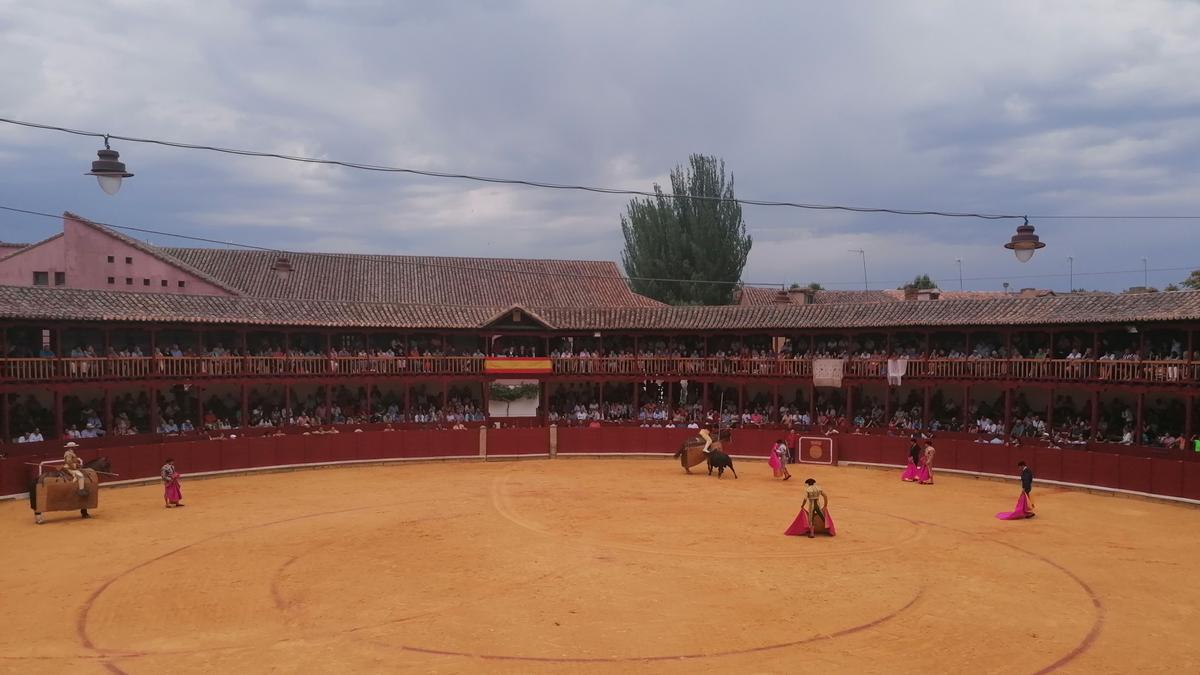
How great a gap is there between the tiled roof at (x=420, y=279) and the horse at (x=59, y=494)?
25.6 m

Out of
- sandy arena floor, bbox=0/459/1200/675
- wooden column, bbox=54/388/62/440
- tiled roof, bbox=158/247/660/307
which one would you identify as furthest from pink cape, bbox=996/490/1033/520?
tiled roof, bbox=158/247/660/307

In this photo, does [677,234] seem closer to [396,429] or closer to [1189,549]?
[396,429]

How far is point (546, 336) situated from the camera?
1574 inches

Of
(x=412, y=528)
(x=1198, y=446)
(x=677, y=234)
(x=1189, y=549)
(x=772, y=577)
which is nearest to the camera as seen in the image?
(x=772, y=577)

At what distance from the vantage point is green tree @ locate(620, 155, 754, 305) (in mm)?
62906

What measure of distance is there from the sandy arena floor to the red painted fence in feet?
4.81

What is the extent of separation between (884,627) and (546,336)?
2815 centimetres

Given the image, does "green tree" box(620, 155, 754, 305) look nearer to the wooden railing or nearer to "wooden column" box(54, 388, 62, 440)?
the wooden railing

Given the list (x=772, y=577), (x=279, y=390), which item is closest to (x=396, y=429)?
(x=279, y=390)

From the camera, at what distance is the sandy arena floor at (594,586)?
11812mm

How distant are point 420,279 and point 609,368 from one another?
18517 mm

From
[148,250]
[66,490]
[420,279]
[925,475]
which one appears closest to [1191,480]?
[925,475]

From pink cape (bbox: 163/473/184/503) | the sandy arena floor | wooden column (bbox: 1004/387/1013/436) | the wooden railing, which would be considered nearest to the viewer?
the sandy arena floor

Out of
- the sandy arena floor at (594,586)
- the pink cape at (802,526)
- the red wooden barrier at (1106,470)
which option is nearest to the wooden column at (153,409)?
the sandy arena floor at (594,586)
